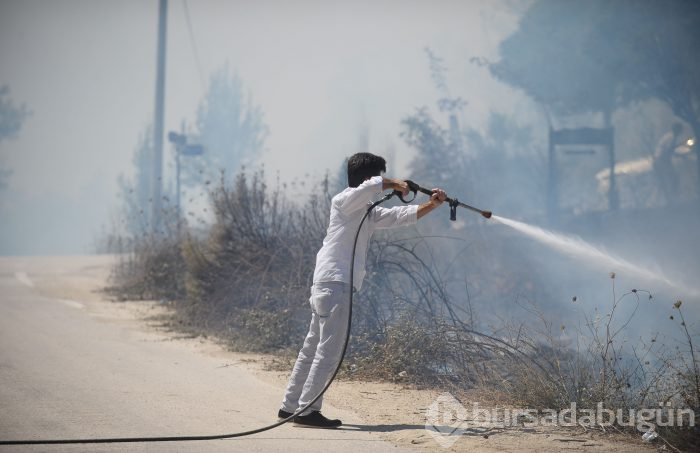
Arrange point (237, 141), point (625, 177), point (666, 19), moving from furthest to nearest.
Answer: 1. point (237, 141)
2. point (625, 177)
3. point (666, 19)

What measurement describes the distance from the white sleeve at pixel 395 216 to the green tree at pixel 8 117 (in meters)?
51.3

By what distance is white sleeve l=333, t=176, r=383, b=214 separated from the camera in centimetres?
599

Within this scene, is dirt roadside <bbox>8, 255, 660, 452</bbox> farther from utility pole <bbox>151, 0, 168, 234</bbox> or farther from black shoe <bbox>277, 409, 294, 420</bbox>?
utility pole <bbox>151, 0, 168, 234</bbox>

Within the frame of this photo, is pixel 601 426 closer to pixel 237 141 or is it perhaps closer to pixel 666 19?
pixel 666 19

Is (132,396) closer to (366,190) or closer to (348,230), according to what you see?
(348,230)

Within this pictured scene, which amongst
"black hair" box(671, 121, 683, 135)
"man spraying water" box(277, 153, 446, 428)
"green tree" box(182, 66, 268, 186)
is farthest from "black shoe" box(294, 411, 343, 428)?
"green tree" box(182, 66, 268, 186)

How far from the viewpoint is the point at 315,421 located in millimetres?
6172

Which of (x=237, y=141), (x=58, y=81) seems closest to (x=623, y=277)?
(x=237, y=141)

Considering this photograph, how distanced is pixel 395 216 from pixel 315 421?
166 cm

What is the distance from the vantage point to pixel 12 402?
267 inches

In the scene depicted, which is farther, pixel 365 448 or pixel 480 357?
pixel 480 357

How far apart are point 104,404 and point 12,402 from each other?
748 millimetres

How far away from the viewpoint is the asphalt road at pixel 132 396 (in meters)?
5.78

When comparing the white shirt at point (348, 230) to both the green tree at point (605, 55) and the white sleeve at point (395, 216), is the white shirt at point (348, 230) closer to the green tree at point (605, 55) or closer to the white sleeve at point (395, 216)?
the white sleeve at point (395, 216)
